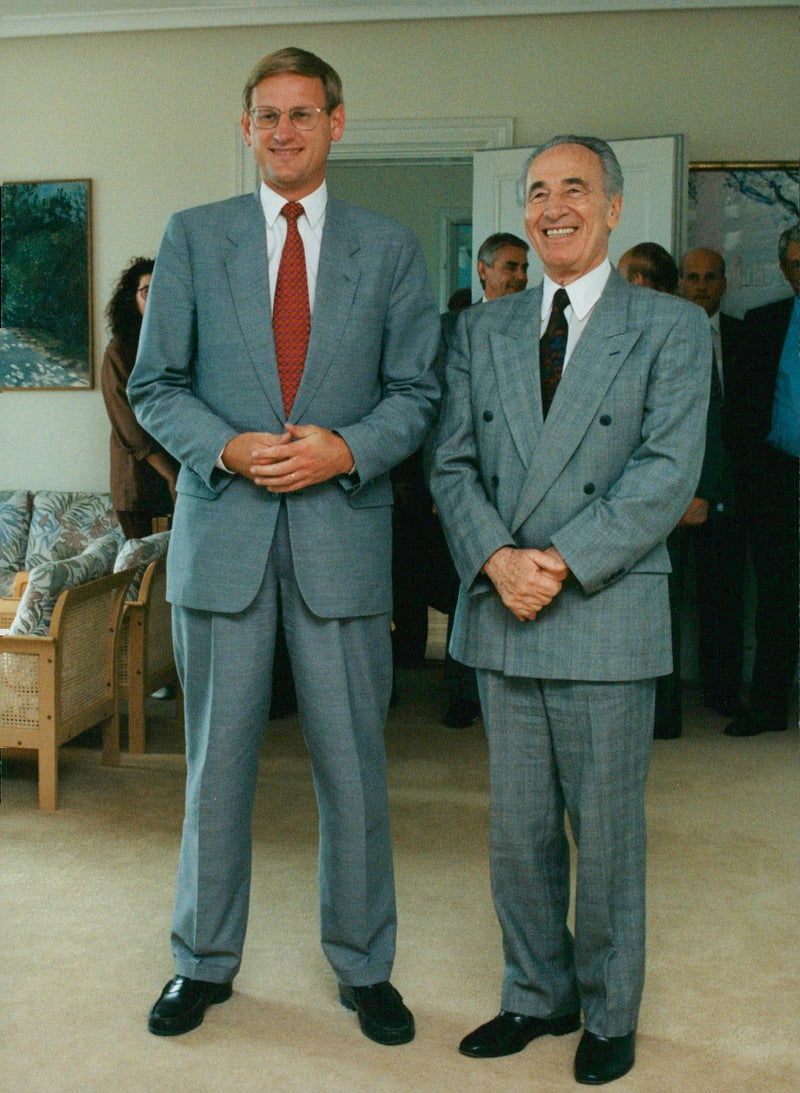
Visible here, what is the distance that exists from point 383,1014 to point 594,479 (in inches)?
44.6

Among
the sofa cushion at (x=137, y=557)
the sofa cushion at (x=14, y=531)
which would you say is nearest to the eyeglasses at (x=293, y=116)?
the sofa cushion at (x=137, y=557)

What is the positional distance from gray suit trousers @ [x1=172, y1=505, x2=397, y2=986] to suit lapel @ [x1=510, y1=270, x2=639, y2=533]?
485 mm

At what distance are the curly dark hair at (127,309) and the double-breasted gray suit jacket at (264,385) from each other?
3038 millimetres

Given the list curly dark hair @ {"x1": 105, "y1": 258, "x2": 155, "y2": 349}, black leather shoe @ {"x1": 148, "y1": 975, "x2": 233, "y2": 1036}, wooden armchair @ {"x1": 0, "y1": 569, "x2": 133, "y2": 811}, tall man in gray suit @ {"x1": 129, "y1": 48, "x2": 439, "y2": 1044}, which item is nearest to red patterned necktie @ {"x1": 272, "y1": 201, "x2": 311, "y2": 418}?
tall man in gray suit @ {"x1": 129, "y1": 48, "x2": 439, "y2": 1044}

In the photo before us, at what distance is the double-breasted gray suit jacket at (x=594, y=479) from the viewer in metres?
2.09

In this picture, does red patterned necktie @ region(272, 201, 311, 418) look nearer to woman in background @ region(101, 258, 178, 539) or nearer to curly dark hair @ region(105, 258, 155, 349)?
woman in background @ region(101, 258, 178, 539)

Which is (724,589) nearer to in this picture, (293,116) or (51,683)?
(51,683)

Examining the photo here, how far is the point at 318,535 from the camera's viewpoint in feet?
7.31

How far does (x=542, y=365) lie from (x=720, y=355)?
3.24 metres

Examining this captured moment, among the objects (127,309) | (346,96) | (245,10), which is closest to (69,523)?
(127,309)

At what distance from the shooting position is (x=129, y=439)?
504cm

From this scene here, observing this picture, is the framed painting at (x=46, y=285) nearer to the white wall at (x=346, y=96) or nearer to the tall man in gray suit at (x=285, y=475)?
the white wall at (x=346, y=96)

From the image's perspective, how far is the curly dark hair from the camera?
17.0 ft

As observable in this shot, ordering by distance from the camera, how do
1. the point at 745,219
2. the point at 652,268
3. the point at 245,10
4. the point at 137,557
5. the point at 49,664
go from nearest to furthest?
the point at 49,664 → the point at 652,268 → the point at 137,557 → the point at 745,219 → the point at 245,10
